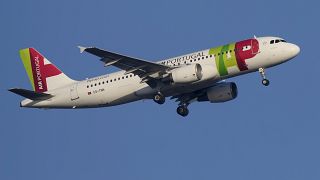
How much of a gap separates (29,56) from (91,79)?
8.20 metres

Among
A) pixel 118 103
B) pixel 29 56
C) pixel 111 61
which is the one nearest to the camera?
pixel 111 61

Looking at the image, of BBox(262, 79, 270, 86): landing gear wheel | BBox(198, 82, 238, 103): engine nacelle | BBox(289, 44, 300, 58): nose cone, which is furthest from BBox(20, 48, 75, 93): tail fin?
BBox(289, 44, 300, 58): nose cone

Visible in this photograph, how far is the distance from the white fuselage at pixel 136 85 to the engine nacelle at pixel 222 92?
2555 millimetres

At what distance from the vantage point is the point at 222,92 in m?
74.6

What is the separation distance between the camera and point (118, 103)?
73.2 meters

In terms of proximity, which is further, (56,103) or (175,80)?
(56,103)

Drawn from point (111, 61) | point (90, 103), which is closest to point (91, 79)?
point (90, 103)

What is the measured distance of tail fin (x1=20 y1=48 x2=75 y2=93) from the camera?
7744 cm

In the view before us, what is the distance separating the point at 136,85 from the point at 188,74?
5.86 metres

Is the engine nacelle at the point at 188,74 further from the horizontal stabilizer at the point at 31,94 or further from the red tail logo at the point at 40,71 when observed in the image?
the red tail logo at the point at 40,71

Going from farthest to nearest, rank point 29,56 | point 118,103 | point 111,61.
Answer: point 29,56
point 118,103
point 111,61

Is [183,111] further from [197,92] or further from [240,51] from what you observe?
[240,51]

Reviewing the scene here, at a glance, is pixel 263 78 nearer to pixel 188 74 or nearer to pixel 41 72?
pixel 188 74

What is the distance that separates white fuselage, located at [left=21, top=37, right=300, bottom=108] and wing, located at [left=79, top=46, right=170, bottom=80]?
1195mm
